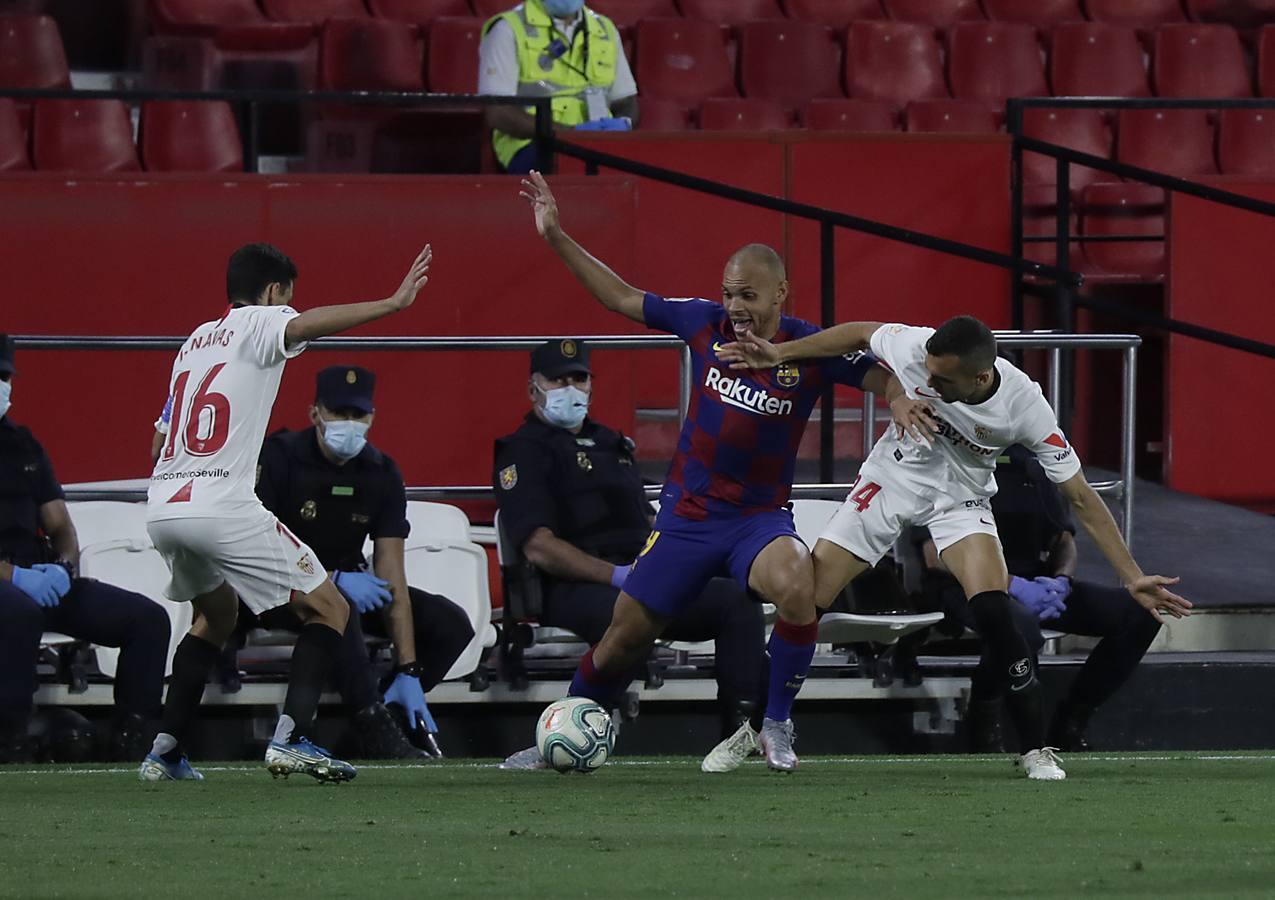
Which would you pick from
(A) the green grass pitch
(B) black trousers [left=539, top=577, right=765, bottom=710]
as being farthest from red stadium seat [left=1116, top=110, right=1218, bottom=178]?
(A) the green grass pitch

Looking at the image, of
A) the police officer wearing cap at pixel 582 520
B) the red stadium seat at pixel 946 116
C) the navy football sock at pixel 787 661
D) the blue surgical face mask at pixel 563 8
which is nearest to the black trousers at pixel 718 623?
the police officer wearing cap at pixel 582 520

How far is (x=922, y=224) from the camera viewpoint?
11.2 m

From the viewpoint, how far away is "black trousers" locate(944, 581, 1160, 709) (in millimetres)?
8008

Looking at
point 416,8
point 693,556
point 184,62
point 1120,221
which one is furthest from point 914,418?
point 416,8

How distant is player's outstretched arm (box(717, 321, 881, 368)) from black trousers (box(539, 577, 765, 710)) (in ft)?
4.16

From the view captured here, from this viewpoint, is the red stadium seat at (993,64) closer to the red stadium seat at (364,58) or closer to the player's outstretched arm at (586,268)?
the red stadium seat at (364,58)

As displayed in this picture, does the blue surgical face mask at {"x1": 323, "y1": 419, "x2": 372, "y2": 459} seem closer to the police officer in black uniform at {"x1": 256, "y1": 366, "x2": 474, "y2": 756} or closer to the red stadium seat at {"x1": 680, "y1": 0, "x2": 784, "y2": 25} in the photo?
the police officer in black uniform at {"x1": 256, "y1": 366, "x2": 474, "y2": 756}

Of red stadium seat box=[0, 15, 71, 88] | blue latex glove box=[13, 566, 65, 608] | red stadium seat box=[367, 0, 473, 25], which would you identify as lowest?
blue latex glove box=[13, 566, 65, 608]

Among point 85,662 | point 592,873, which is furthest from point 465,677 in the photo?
point 592,873

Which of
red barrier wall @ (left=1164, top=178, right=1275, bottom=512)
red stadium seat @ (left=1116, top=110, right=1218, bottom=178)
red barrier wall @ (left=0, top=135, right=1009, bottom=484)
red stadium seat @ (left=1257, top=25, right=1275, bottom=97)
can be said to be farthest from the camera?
red stadium seat @ (left=1257, top=25, right=1275, bottom=97)

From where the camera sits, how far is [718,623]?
7875 millimetres

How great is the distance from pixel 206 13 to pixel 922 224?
160 inches

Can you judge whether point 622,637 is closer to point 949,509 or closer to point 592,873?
point 949,509

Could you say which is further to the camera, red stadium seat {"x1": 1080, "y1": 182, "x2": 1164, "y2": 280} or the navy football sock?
red stadium seat {"x1": 1080, "y1": 182, "x2": 1164, "y2": 280}
